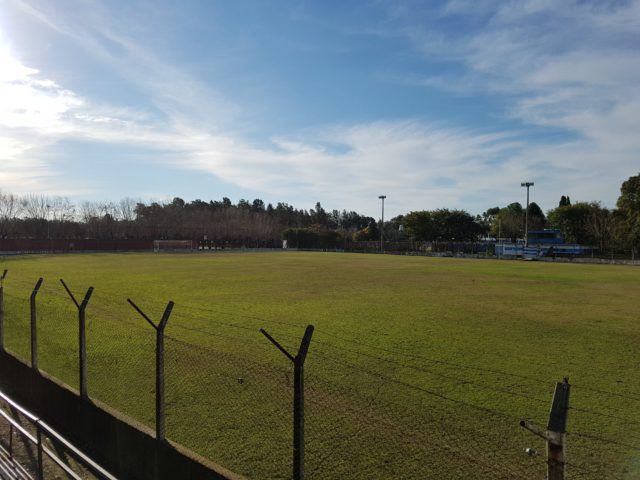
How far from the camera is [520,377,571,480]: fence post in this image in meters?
2.66

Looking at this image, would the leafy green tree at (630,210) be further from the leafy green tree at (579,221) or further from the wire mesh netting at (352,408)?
the wire mesh netting at (352,408)

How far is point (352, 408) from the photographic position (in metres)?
6.68

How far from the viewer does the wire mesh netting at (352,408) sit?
526cm

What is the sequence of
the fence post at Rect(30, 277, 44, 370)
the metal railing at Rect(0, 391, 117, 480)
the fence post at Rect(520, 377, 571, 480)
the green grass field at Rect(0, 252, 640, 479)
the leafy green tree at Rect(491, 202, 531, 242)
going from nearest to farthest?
the fence post at Rect(520, 377, 571, 480)
the metal railing at Rect(0, 391, 117, 480)
the green grass field at Rect(0, 252, 640, 479)
the fence post at Rect(30, 277, 44, 370)
the leafy green tree at Rect(491, 202, 531, 242)

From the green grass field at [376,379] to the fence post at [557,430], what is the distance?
2.13 metres

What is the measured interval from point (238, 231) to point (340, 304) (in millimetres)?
112440

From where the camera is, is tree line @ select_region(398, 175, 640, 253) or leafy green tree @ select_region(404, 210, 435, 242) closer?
tree line @ select_region(398, 175, 640, 253)

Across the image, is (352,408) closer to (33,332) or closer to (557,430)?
(557,430)

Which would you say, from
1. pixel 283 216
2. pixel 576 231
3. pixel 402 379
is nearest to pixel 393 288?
pixel 402 379

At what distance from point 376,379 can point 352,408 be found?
4.88 feet

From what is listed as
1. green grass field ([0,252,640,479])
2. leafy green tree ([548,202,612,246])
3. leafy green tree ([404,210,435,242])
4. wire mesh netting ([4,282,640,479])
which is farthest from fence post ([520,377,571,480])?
leafy green tree ([404,210,435,242])

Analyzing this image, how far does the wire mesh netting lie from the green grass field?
24mm

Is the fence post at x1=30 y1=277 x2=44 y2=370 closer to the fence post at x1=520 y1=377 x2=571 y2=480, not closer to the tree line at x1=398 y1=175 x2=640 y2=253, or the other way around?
the fence post at x1=520 y1=377 x2=571 y2=480

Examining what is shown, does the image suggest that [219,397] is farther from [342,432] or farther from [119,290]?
[119,290]
